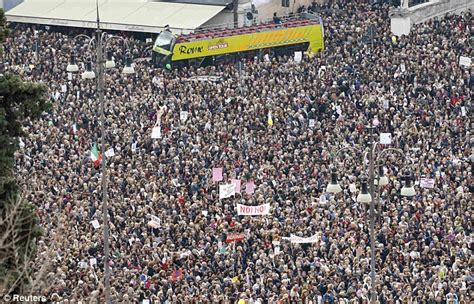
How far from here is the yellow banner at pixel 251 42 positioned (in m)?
62.5

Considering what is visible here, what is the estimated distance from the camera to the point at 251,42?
2506 inches

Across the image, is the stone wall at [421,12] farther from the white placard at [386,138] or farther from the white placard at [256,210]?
the white placard at [256,210]

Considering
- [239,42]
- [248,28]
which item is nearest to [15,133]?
[239,42]

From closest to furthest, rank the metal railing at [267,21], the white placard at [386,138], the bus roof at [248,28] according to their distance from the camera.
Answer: the white placard at [386,138]
the bus roof at [248,28]
the metal railing at [267,21]

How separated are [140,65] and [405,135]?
1210 cm

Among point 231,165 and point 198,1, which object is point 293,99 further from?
point 198,1

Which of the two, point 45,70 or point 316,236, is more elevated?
point 45,70

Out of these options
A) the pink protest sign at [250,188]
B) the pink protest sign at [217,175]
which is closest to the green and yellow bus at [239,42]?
the pink protest sign at [217,175]

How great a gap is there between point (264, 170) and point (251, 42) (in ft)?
49.2

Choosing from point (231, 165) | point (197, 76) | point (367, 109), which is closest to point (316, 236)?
point (231, 165)

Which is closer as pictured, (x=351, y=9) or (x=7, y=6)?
(x=351, y=9)

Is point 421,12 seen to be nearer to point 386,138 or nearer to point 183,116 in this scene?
point 183,116

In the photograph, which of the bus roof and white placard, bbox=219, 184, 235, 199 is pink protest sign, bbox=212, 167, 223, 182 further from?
the bus roof

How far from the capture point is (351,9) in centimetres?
6812
